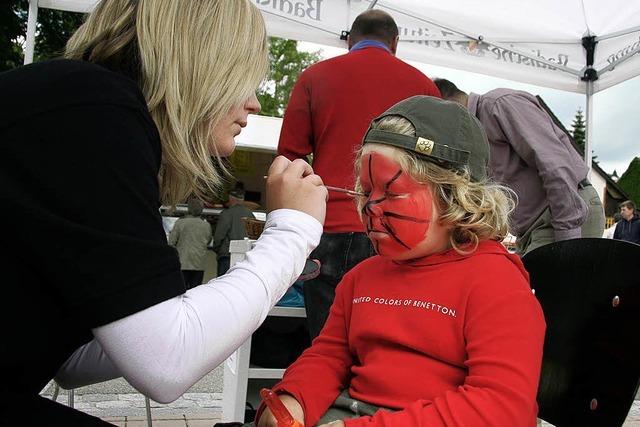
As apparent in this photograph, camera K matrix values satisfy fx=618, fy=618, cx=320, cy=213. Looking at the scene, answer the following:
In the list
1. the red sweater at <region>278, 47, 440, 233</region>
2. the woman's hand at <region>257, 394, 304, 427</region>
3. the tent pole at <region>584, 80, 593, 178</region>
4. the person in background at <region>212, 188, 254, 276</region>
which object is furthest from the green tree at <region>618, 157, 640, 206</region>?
the woman's hand at <region>257, 394, 304, 427</region>

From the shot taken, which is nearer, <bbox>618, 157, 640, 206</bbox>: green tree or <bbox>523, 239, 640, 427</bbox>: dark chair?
<bbox>523, 239, 640, 427</bbox>: dark chair

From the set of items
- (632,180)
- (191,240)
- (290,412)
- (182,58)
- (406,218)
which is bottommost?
(632,180)

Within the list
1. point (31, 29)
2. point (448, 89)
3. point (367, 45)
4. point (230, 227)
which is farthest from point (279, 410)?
point (230, 227)

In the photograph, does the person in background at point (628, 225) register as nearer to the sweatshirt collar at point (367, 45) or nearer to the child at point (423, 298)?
the sweatshirt collar at point (367, 45)

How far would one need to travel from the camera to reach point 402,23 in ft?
13.1

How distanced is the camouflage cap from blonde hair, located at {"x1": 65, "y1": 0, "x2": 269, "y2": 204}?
0.34 metres

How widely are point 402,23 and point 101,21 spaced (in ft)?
9.99

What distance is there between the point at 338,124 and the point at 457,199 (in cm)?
125

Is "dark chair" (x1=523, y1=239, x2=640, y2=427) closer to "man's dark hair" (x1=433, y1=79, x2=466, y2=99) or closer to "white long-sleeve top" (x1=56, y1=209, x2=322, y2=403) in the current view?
"white long-sleeve top" (x1=56, y1=209, x2=322, y2=403)

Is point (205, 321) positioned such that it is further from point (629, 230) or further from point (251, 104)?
point (629, 230)

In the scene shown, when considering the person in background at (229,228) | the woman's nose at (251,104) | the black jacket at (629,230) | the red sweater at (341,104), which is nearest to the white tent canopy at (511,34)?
the red sweater at (341,104)

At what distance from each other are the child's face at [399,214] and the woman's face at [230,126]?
0.30 m

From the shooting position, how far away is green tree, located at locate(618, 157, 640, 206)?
4370 centimetres

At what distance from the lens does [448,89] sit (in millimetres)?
3047
